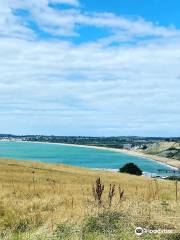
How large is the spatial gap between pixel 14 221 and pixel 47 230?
1851 mm

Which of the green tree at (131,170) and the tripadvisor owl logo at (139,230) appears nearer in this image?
the tripadvisor owl logo at (139,230)

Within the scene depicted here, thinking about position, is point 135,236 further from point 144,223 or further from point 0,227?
point 0,227

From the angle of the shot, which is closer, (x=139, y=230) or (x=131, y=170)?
(x=139, y=230)

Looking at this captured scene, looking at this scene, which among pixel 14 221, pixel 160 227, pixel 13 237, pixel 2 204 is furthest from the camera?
pixel 2 204

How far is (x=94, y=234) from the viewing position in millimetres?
10625

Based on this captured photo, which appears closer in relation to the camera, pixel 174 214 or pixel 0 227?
pixel 0 227

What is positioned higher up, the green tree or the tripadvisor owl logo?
the tripadvisor owl logo

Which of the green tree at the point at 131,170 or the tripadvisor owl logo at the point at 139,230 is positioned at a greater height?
the tripadvisor owl logo at the point at 139,230

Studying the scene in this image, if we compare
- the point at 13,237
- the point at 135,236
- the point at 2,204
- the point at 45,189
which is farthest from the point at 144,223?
the point at 45,189

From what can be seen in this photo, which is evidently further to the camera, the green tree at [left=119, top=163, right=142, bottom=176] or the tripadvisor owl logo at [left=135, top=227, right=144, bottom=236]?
the green tree at [left=119, top=163, right=142, bottom=176]

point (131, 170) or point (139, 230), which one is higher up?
point (139, 230)

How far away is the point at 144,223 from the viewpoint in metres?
11.5

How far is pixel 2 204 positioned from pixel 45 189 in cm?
621

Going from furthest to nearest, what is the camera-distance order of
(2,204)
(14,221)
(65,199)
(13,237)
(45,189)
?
(45,189), (65,199), (2,204), (14,221), (13,237)
